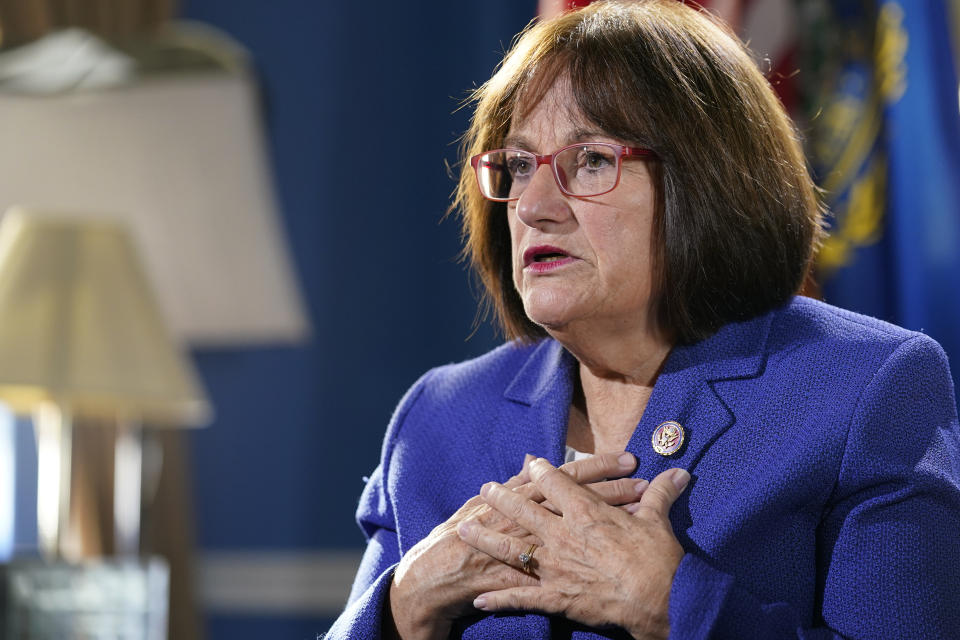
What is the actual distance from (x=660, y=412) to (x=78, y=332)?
153 cm

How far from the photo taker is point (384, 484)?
171cm

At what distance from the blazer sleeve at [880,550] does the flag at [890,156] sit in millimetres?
1216

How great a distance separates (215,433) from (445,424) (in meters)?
2.31

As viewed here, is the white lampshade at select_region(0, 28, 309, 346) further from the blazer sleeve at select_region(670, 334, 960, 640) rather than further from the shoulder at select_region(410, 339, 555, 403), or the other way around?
the blazer sleeve at select_region(670, 334, 960, 640)

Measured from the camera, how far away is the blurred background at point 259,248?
2.53 meters

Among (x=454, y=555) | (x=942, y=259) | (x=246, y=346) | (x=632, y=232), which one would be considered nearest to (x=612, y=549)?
Result: (x=454, y=555)

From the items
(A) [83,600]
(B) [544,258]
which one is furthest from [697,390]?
(A) [83,600]

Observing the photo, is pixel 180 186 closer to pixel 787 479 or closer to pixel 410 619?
pixel 410 619

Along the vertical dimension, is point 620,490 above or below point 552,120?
below

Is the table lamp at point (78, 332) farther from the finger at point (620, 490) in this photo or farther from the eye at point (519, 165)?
the finger at point (620, 490)

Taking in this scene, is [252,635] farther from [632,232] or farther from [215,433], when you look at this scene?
[632,232]

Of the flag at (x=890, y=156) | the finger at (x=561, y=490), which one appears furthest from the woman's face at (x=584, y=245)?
the flag at (x=890, y=156)

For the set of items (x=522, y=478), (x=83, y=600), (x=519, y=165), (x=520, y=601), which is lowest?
(x=83, y=600)

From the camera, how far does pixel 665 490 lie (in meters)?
1.38
